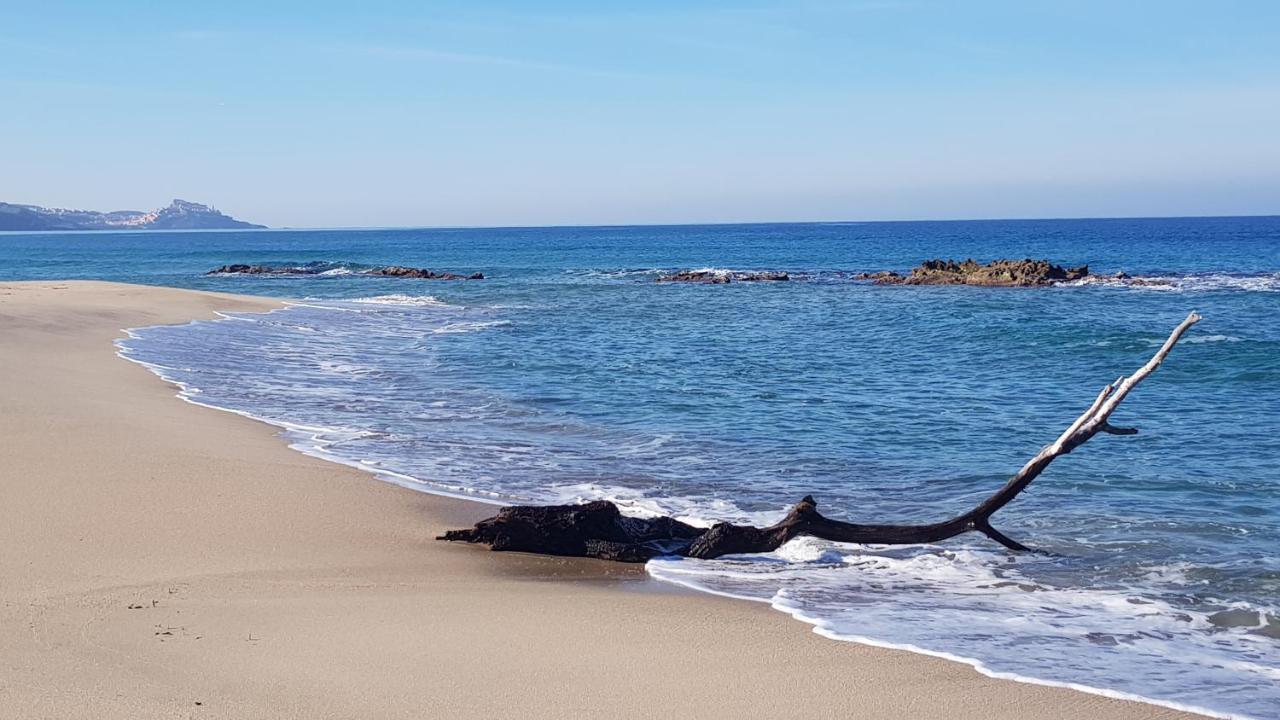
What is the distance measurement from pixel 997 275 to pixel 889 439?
30753mm

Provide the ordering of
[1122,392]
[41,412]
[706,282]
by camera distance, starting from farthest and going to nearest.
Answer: [706,282]
[41,412]
[1122,392]

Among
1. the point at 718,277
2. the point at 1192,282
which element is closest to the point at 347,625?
the point at 1192,282

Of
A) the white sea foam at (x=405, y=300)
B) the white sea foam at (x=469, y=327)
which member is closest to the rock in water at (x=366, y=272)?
the white sea foam at (x=405, y=300)

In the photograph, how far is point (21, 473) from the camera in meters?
8.35

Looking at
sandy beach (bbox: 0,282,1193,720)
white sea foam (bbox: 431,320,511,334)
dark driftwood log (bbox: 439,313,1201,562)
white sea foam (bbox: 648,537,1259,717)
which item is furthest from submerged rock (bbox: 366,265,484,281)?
white sea foam (bbox: 648,537,1259,717)

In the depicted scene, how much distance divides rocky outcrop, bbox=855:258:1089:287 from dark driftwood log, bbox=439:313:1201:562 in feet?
112

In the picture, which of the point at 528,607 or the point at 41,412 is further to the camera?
the point at 41,412

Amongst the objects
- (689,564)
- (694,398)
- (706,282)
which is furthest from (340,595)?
(706,282)

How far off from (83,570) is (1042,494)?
24.8 feet

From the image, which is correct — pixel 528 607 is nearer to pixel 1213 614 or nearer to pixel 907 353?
pixel 1213 614

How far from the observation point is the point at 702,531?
772 cm


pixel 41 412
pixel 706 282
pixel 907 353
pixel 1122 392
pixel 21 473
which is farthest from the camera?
pixel 706 282

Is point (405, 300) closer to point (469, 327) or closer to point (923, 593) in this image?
point (469, 327)

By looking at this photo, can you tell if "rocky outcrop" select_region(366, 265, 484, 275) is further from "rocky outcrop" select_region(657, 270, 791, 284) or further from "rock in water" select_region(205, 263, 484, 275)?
"rocky outcrop" select_region(657, 270, 791, 284)
